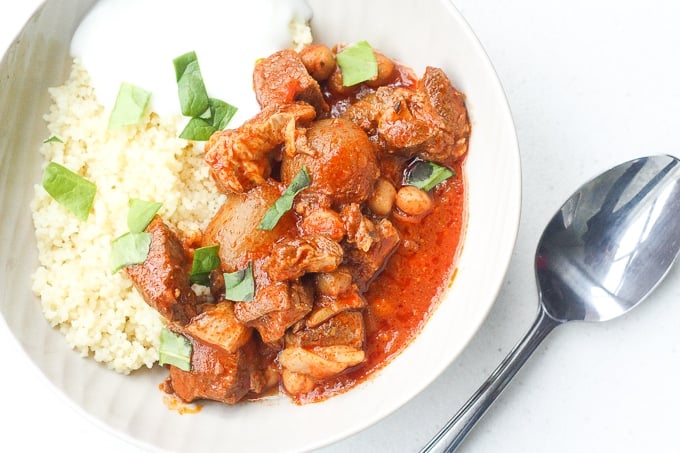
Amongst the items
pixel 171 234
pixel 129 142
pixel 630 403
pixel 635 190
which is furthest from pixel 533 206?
pixel 129 142

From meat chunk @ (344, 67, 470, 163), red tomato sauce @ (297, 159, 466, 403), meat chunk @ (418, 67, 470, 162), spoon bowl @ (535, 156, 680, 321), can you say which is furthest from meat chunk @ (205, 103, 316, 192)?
spoon bowl @ (535, 156, 680, 321)

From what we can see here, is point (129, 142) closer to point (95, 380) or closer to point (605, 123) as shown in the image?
point (95, 380)

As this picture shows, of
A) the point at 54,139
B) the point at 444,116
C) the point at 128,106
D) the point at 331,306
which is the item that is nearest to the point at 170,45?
the point at 128,106

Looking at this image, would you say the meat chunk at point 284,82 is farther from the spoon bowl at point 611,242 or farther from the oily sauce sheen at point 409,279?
the spoon bowl at point 611,242

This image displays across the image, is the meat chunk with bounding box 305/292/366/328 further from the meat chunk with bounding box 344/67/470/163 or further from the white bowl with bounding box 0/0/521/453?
the meat chunk with bounding box 344/67/470/163

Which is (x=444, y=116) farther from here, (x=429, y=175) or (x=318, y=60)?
(x=318, y=60)

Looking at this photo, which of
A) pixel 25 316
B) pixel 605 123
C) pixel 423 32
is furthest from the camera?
pixel 605 123

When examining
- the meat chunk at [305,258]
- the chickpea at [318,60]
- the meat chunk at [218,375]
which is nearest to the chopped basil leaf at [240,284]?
the meat chunk at [305,258]
